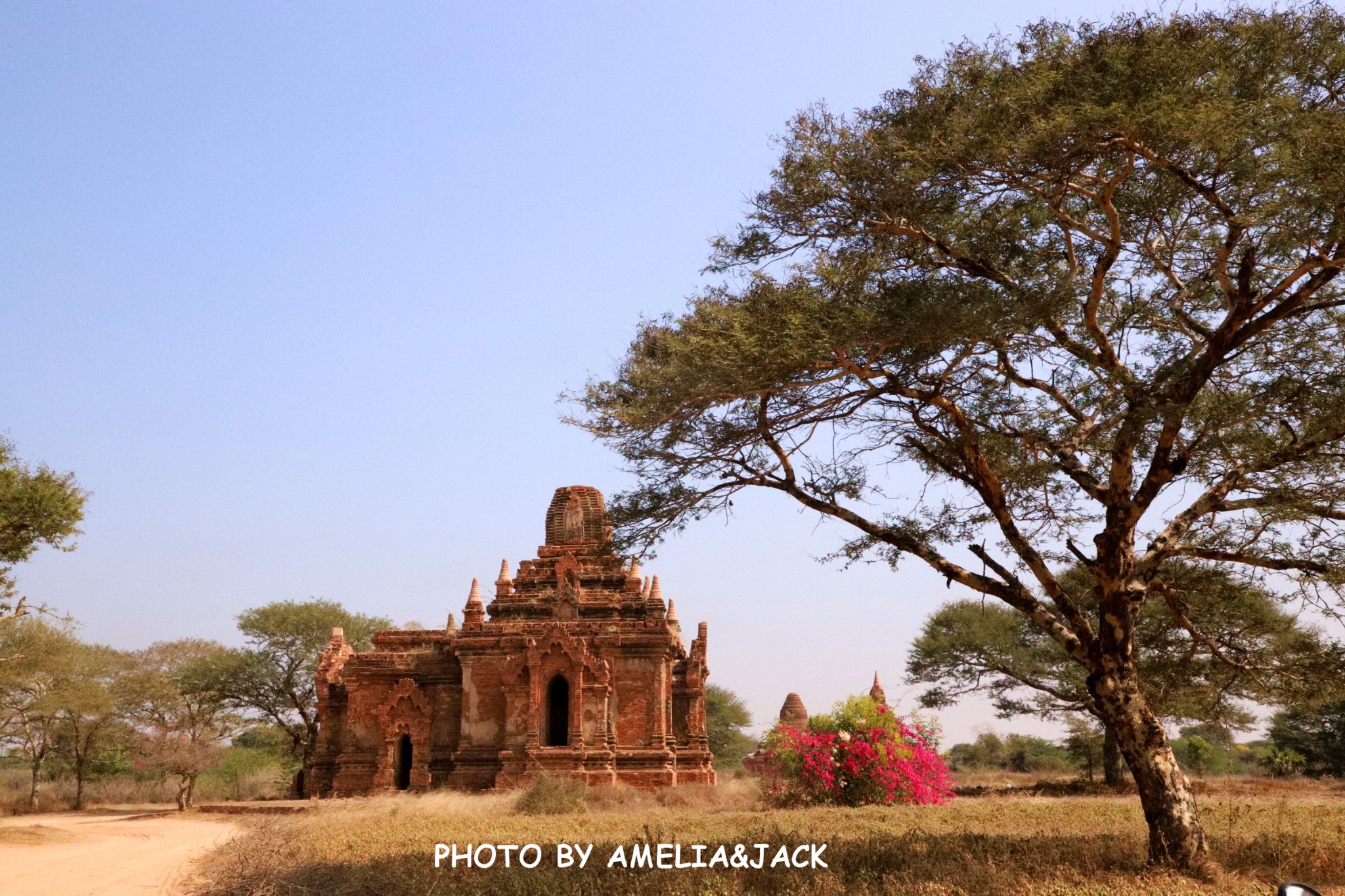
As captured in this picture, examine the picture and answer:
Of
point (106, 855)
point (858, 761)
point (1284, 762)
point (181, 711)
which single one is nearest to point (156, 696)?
point (181, 711)

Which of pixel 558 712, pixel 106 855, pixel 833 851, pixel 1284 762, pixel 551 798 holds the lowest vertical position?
pixel 106 855

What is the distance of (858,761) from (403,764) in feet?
39.6

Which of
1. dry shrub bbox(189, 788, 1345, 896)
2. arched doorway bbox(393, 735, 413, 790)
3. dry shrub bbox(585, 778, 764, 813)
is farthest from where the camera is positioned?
arched doorway bbox(393, 735, 413, 790)

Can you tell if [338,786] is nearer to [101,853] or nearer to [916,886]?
[101,853]

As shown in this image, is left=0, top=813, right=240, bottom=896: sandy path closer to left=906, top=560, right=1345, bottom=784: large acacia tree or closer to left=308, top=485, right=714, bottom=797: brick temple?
left=308, top=485, right=714, bottom=797: brick temple

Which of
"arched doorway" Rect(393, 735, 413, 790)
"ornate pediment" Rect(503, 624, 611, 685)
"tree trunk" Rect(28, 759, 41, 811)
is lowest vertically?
"tree trunk" Rect(28, 759, 41, 811)

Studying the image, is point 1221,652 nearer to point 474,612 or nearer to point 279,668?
point 474,612

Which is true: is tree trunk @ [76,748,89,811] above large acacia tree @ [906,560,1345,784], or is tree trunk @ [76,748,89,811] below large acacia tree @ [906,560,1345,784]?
below

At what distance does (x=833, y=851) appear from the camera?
1129 centimetres

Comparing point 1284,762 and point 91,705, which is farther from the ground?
point 91,705

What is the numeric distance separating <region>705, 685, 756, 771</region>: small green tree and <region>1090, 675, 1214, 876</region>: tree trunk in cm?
4320

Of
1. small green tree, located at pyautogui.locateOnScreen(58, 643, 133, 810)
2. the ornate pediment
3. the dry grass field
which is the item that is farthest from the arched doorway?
small green tree, located at pyautogui.locateOnScreen(58, 643, 133, 810)

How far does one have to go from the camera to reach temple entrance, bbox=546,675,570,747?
25922 mm

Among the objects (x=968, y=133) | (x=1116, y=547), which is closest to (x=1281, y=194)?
(x=968, y=133)
